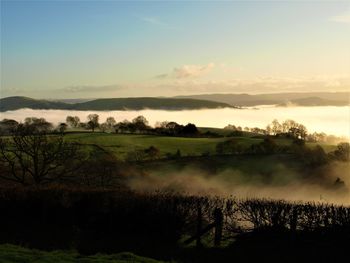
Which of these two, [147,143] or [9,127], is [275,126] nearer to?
[147,143]

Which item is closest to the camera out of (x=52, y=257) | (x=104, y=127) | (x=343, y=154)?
(x=52, y=257)

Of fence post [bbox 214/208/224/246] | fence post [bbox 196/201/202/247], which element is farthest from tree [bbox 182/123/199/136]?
fence post [bbox 214/208/224/246]

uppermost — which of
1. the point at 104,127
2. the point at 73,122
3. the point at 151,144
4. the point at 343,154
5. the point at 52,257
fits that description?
the point at 52,257

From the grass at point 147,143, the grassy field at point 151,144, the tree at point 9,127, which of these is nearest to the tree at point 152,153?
the grassy field at point 151,144

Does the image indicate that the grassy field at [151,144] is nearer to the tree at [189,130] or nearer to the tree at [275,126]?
the tree at [189,130]

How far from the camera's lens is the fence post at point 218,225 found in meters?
21.0

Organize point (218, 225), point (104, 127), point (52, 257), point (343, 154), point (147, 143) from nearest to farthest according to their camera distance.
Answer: point (52, 257), point (218, 225), point (343, 154), point (147, 143), point (104, 127)

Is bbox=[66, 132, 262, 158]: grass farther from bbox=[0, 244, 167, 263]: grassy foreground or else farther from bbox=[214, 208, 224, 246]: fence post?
bbox=[0, 244, 167, 263]: grassy foreground

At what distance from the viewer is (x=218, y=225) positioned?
2127 centimetres

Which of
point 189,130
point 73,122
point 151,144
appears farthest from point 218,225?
point 73,122

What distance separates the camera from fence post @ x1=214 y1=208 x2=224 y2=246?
21.0 metres

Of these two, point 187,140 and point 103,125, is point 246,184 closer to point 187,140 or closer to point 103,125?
point 187,140

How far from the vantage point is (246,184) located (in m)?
61.0

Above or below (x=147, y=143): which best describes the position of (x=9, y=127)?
above
